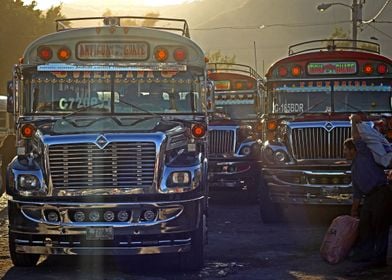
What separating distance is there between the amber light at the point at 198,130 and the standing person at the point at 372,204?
71.6 inches

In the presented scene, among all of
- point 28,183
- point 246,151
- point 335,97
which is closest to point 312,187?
point 335,97

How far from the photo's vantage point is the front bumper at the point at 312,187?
13586 mm

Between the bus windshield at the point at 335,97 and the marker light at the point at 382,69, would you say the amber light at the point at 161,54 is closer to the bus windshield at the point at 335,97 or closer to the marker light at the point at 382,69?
the bus windshield at the point at 335,97

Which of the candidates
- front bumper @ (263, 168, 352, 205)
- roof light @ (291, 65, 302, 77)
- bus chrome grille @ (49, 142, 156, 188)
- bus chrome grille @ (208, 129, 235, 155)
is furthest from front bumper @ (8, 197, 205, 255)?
bus chrome grille @ (208, 129, 235, 155)

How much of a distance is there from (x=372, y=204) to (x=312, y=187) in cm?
337

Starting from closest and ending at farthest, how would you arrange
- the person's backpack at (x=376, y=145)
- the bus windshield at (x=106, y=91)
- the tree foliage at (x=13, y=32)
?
the person's backpack at (x=376, y=145) < the bus windshield at (x=106, y=91) < the tree foliage at (x=13, y=32)

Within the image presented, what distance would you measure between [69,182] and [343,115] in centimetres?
609

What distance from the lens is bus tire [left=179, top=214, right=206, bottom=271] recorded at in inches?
387

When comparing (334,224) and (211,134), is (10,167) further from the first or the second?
(211,134)

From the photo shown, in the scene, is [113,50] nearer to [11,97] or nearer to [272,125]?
[11,97]

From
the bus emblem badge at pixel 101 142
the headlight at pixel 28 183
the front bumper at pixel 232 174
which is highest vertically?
the bus emblem badge at pixel 101 142

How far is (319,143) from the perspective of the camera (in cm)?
1398

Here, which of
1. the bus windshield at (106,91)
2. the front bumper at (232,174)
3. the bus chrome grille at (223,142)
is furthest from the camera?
the bus chrome grille at (223,142)

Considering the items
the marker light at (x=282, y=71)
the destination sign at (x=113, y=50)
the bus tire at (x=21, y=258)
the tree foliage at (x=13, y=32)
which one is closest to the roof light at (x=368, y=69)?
the marker light at (x=282, y=71)
